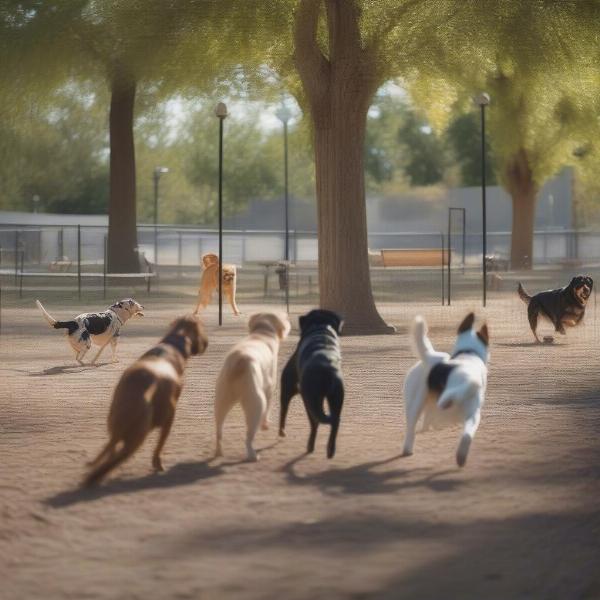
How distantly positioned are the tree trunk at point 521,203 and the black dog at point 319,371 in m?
39.4

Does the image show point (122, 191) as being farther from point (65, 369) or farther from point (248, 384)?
point (248, 384)

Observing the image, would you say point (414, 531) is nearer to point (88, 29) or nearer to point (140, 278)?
point (88, 29)

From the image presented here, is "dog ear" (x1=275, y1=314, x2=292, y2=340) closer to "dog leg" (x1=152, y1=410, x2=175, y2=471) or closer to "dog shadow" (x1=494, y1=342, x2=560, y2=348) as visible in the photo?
"dog leg" (x1=152, y1=410, x2=175, y2=471)

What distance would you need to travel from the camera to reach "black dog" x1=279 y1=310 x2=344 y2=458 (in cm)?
922

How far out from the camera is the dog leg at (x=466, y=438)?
8.91 meters

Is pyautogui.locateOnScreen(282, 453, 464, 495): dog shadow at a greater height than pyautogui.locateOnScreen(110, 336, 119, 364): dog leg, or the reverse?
pyautogui.locateOnScreen(110, 336, 119, 364): dog leg

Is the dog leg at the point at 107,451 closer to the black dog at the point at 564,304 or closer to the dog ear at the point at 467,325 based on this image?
the dog ear at the point at 467,325

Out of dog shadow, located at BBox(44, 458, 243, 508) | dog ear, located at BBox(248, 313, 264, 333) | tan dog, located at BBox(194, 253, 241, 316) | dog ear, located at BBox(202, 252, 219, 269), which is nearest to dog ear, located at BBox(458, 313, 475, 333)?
dog ear, located at BBox(248, 313, 264, 333)

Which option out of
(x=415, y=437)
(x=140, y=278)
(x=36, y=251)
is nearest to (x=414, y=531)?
(x=415, y=437)

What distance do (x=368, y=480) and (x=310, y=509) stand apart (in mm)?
944

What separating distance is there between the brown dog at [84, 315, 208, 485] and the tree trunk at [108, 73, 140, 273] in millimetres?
28610

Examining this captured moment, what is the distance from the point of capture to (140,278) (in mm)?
37375

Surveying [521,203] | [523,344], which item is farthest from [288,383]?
[521,203]

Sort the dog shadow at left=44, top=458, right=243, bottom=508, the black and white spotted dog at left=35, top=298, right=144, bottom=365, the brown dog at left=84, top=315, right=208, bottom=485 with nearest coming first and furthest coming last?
the dog shadow at left=44, top=458, right=243, bottom=508 < the brown dog at left=84, top=315, right=208, bottom=485 < the black and white spotted dog at left=35, top=298, right=144, bottom=365
